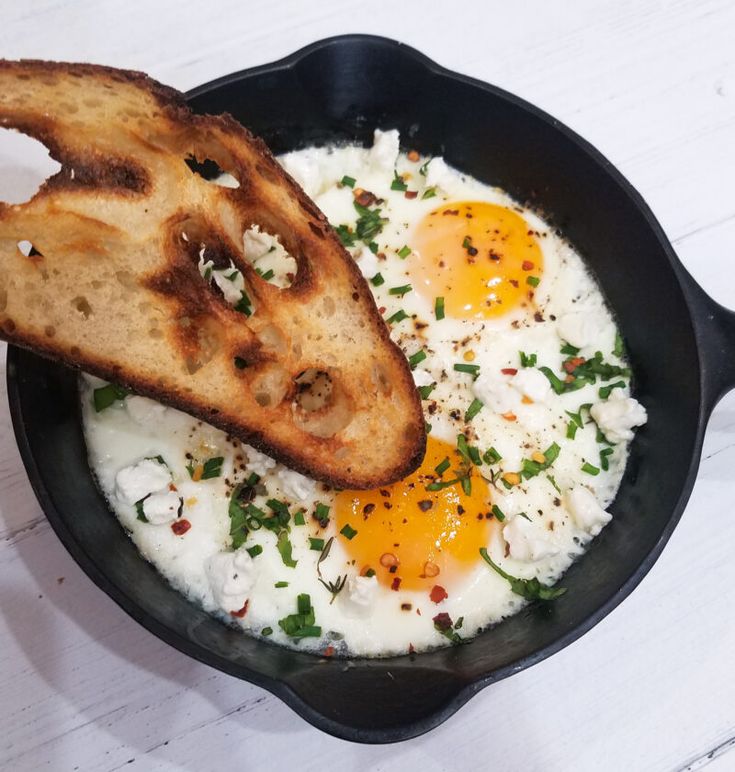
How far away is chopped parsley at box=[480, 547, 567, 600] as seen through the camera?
1530mm

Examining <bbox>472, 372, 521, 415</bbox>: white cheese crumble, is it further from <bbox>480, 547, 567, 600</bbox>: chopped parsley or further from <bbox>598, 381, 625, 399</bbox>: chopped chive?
<bbox>480, 547, 567, 600</bbox>: chopped parsley

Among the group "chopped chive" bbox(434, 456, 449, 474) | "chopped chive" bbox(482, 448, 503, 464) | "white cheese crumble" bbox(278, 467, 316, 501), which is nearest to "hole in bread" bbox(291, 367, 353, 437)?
"white cheese crumble" bbox(278, 467, 316, 501)

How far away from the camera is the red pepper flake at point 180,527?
1541 millimetres

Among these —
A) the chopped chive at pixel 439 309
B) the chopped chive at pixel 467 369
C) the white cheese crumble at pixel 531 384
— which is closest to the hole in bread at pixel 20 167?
the chopped chive at pixel 439 309

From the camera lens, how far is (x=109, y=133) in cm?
139

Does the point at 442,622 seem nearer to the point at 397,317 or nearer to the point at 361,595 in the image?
the point at 361,595

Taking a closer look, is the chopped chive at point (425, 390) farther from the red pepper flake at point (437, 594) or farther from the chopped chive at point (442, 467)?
the red pepper flake at point (437, 594)

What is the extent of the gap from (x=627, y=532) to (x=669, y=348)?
0.40 meters

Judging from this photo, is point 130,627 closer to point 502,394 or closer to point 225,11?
point 502,394

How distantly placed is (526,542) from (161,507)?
0.73 meters

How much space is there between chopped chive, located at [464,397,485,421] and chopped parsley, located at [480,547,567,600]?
0.28m

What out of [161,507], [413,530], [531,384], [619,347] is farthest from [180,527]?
[619,347]

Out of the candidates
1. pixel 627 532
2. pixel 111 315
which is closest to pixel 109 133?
pixel 111 315

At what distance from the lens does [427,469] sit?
62.6 inches
